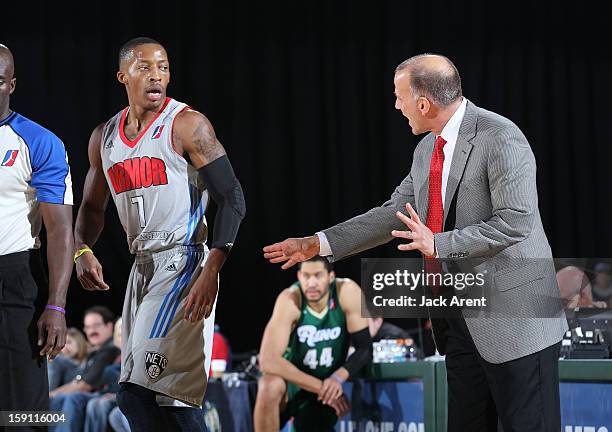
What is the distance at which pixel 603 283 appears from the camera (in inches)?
211

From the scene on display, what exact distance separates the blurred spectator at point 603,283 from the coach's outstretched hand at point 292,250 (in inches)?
92.2

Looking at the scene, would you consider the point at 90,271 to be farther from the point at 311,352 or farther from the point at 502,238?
the point at 311,352

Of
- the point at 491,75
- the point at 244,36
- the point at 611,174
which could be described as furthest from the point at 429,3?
the point at 611,174

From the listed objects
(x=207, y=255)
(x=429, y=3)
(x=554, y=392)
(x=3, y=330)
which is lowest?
(x=554, y=392)

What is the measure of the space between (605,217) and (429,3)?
2915 mm

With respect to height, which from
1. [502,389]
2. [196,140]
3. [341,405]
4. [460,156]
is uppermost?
[196,140]

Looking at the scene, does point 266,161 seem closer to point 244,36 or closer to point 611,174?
point 244,36

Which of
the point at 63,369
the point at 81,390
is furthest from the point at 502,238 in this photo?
the point at 63,369

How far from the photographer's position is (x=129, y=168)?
347 centimetres

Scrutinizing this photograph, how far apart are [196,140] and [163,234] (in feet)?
1.19

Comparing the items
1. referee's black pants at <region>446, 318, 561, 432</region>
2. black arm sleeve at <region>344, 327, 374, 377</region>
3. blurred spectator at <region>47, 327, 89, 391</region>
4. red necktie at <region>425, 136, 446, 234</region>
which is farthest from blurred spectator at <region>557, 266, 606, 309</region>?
blurred spectator at <region>47, 327, 89, 391</region>

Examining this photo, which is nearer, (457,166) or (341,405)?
(457,166)

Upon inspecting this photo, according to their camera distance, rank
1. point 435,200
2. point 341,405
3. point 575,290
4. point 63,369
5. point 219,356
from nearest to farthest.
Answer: point 435,200
point 575,290
point 341,405
point 219,356
point 63,369

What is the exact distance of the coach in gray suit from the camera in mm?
2945
